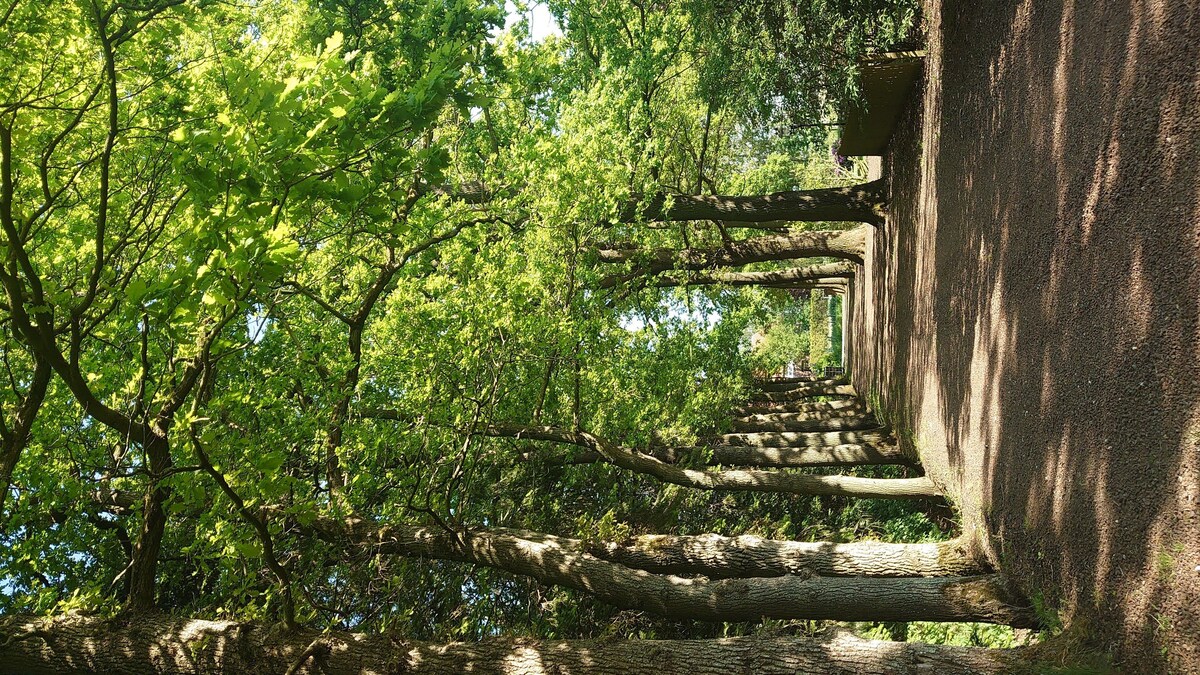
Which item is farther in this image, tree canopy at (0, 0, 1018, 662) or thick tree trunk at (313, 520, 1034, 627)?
thick tree trunk at (313, 520, 1034, 627)

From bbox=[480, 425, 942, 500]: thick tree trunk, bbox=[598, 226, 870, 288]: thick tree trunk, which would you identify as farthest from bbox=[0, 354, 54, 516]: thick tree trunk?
bbox=[598, 226, 870, 288]: thick tree trunk

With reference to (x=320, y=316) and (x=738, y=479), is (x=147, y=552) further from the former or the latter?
(x=738, y=479)

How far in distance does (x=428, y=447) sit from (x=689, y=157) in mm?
11331

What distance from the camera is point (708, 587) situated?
7773mm

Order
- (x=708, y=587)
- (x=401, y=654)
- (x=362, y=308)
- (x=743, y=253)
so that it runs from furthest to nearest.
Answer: (x=743, y=253), (x=362, y=308), (x=708, y=587), (x=401, y=654)

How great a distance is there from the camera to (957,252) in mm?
9195

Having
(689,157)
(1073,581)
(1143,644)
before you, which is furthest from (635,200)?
(1143,644)

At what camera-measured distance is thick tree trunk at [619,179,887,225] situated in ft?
43.4

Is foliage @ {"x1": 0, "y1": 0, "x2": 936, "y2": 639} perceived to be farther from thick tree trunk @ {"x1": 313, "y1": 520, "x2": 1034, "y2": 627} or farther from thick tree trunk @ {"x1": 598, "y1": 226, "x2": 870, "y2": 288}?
thick tree trunk @ {"x1": 598, "y1": 226, "x2": 870, "y2": 288}

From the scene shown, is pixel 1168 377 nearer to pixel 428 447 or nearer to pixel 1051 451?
pixel 1051 451

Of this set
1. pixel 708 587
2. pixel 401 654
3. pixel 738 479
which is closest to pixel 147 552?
pixel 401 654

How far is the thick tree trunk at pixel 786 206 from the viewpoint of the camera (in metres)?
13.2

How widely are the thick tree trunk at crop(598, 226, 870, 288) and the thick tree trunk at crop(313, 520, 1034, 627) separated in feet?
19.6

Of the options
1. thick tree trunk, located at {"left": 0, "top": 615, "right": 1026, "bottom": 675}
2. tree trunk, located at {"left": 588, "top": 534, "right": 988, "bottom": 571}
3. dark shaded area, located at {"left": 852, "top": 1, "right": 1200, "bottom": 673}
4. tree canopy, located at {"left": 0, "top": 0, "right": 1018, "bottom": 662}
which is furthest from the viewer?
tree trunk, located at {"left": 588, "top": 534, "right": 988, "bottom": 571}
